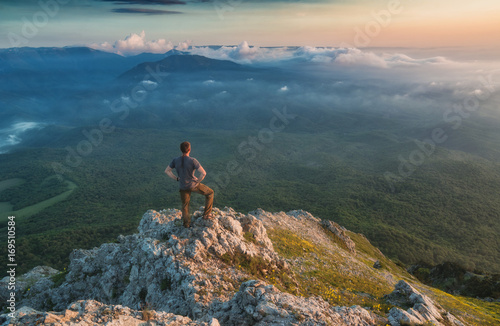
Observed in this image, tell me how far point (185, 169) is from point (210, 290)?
27.2ft

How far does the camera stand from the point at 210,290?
712 inches

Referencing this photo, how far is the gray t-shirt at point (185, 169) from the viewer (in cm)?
1870

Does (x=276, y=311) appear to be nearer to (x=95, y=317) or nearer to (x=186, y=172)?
(x=95, y=317)

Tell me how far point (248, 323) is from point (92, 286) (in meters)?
16.8

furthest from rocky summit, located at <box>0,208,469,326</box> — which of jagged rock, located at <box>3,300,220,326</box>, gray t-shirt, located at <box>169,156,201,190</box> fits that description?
gray t-shirt, located at <box>169,156,201,190</box>

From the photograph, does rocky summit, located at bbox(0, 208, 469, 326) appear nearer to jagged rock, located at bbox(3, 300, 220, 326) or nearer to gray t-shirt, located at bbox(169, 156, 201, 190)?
jagged rock, located at bbox(3, 300, 220, 326)

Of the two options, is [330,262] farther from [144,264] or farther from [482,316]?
[144,264]

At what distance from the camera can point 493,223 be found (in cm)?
16612

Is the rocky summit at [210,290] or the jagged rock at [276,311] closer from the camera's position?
the rocky summit at [210,290]

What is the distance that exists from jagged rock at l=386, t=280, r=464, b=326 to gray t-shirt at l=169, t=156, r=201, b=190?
15.6 meters

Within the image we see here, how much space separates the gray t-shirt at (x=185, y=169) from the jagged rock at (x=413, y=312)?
51.3 ft

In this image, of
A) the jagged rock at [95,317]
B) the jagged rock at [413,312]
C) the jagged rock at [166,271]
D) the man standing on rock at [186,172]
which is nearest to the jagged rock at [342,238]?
the jagged rock at [413,312]

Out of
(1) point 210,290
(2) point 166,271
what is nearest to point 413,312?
(1) point 210,290

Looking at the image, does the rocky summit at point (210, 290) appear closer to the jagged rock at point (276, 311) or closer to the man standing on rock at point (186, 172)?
the jagged rock at point (276, 311)
